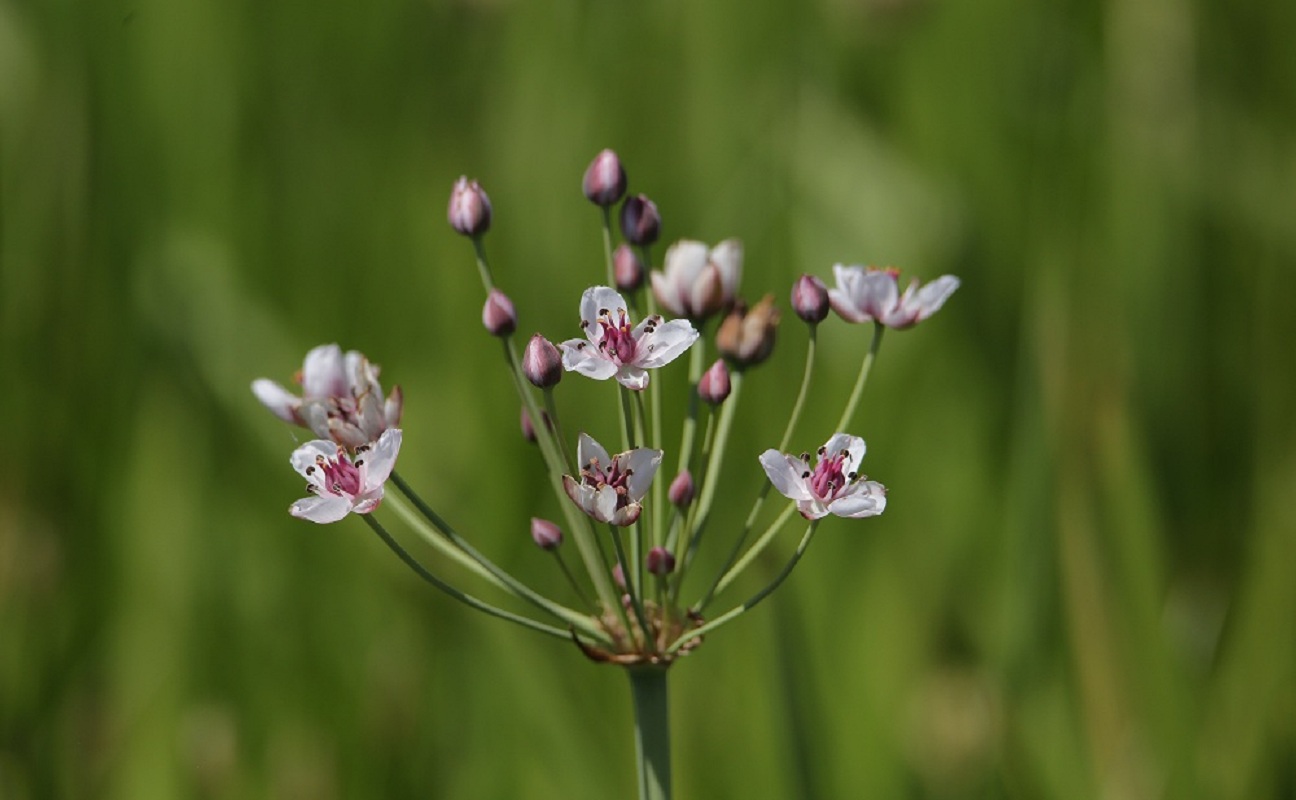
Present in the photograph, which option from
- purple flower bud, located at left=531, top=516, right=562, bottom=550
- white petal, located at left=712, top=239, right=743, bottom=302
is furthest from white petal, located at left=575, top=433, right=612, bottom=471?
white petal, located at left=712, top=239, right=743, bottom=302

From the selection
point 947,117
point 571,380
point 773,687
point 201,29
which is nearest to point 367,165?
point 201,29

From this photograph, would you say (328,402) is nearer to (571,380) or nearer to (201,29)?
(571,380)

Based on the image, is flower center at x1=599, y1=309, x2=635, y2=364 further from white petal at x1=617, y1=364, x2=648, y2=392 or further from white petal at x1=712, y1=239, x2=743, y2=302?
white petal at x1=712, y1=239, x2=743, y2=302

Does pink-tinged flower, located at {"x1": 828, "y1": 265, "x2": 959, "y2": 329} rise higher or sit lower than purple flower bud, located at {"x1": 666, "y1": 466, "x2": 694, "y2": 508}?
higher

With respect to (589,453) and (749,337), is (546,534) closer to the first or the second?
(589,453)

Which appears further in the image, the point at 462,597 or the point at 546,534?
the point at 546,534

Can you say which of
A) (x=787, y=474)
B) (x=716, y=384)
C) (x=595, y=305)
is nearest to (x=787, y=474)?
(x=787, y=474)

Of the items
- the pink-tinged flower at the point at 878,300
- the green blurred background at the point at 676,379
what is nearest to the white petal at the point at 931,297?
the pink-tinged flower at the point at 878,300
